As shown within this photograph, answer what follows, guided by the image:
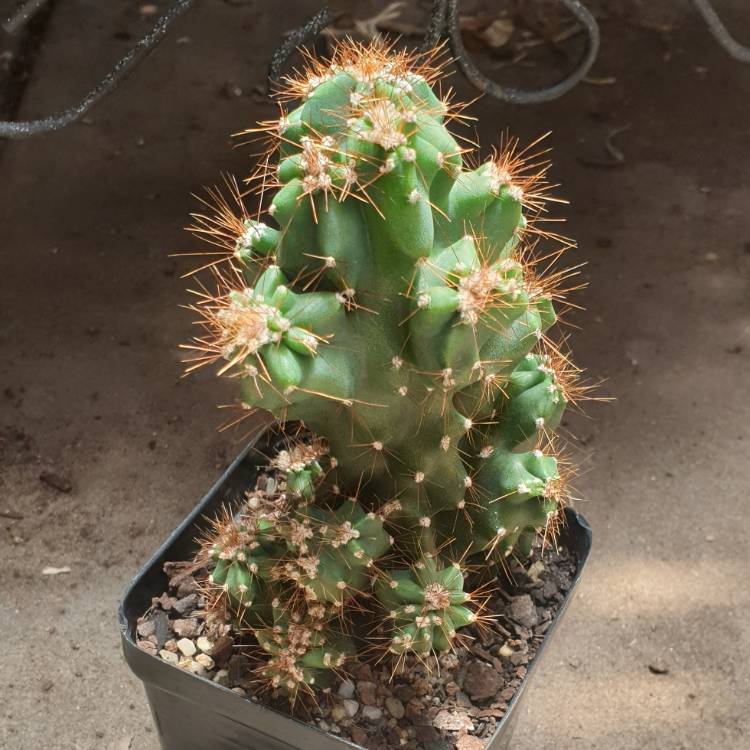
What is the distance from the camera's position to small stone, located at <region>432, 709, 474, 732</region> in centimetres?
103

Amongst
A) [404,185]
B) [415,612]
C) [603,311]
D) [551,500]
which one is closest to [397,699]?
[415,612]

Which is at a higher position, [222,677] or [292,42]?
[292,42]

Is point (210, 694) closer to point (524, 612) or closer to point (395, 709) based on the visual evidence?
point (395, 709)

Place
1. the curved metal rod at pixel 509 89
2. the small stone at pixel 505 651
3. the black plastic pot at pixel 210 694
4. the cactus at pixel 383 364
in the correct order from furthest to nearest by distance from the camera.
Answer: the curved metal rod at pixel 509 89 → the small stone at pixel 505 651 → the black plastic pot at pixel 210 694 → the cactus at pixel 383 364

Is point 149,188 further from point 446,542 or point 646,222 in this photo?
point 446,542

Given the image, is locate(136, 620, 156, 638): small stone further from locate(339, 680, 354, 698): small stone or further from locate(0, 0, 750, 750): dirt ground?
locate(0, 0, 750, 750): dirt ground

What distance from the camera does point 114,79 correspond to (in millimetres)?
1448

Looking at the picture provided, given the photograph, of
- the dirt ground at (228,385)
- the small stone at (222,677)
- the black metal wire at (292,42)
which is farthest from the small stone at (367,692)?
the black metal wire at (292,42)

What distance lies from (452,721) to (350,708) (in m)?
0.11

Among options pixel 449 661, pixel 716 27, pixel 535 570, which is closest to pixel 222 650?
pixel 449 661

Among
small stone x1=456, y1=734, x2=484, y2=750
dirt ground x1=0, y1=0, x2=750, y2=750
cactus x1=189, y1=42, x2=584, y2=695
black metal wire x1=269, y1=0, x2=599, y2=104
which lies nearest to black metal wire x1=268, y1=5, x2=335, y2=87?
black metal wire x1=269, y1=0, x2=599, y2=104

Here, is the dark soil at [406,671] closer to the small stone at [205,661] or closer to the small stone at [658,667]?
the small stone at [205,661]

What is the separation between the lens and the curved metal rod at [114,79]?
1421mm

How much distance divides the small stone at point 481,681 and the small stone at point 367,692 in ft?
0.32
